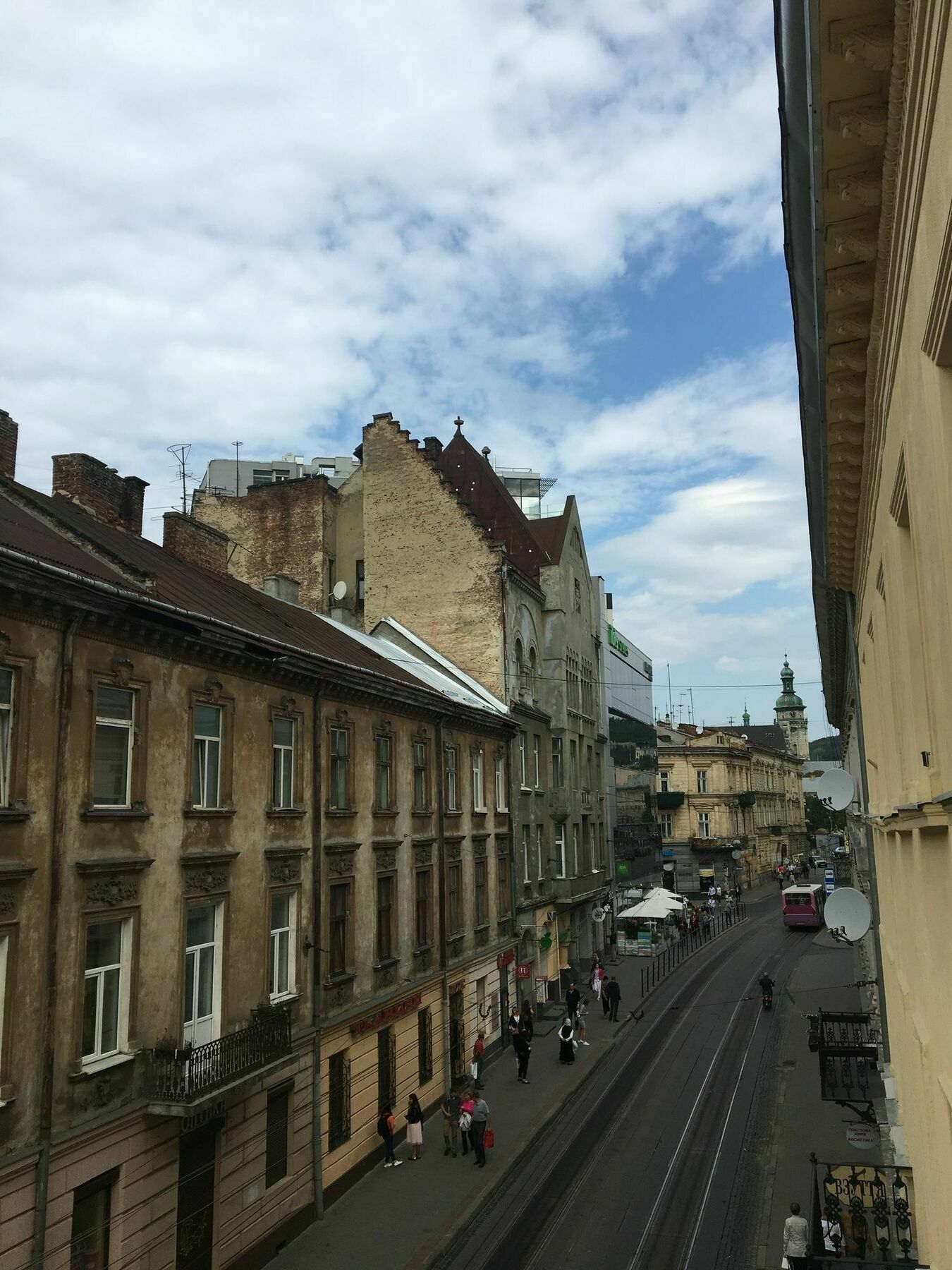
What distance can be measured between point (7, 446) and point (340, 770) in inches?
364

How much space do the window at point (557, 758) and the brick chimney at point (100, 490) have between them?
855 inches

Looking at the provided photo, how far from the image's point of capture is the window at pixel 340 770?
68.2 ft

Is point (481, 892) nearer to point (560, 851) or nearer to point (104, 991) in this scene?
point (560, 851)

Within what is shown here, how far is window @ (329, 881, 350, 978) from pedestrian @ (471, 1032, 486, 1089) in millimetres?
7424

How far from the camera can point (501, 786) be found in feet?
107

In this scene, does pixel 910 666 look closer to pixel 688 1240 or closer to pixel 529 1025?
pixel 688 1240

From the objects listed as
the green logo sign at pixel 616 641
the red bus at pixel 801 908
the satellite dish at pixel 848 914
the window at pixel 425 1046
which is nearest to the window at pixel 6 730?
the satellite dish at pixel 848 914

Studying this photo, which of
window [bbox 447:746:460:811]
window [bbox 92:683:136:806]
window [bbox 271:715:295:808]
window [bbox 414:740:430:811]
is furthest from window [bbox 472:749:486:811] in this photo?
window [bbox 92:683:136:806]

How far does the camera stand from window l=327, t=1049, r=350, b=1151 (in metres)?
19.4

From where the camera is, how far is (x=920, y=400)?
4793mm

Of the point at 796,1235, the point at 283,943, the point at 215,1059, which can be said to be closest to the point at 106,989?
the point at 215,1059

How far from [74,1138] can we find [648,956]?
3873 cm

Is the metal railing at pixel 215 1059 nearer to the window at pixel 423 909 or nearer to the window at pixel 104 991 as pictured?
the window at pixel 104 991

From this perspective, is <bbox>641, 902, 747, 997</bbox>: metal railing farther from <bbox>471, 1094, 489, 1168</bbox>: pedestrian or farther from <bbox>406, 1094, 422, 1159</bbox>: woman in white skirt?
<bbox>471, 1094, 489, 1168</bbox>: pedestrian
